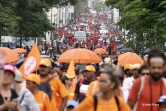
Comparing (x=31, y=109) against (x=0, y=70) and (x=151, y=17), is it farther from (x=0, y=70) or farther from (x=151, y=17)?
(x=151, y=17)

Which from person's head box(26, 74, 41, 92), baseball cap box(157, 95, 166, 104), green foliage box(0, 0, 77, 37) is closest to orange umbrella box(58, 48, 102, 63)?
person's head box(26, 74, 41, 92)

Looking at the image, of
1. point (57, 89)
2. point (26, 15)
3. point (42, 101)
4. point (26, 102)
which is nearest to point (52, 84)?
point (57, 89)

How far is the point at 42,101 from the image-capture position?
902 centimetres

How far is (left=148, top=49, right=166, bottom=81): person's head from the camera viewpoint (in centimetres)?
733

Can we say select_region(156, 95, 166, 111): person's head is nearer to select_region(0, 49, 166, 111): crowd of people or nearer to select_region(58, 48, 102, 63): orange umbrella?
select_region(0, 49, 166, 111): crowd of people

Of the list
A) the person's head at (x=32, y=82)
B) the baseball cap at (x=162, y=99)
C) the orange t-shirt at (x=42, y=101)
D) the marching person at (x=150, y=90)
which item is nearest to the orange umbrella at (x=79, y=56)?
the orange t-shirt at (x=42, y=101)

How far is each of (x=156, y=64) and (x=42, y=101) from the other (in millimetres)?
2300

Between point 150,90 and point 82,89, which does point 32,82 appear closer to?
point 150,90

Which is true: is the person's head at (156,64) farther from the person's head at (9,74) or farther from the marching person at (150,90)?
the person's head at (9,74)

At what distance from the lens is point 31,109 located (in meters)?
7.93

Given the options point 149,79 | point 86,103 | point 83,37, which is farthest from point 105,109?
point 83,37

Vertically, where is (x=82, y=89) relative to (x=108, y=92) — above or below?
below

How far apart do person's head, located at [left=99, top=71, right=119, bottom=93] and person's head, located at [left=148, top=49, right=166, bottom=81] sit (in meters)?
0.57

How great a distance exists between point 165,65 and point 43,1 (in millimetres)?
35577
